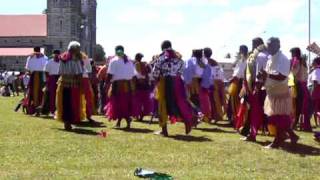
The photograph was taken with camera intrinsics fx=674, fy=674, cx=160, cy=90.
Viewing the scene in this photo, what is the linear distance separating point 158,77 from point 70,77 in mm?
1889

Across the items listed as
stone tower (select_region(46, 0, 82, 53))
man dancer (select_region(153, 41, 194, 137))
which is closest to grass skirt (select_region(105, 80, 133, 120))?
man dancer (select_region(153, 41, 194, 137))

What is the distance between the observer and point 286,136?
11.5m

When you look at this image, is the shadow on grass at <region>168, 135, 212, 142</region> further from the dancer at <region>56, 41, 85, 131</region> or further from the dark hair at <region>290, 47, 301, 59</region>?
the dark hair at <region>290, 47, 301, 59</region>

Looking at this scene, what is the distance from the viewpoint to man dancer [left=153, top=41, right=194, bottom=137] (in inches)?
514

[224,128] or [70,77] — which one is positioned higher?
[70,77]

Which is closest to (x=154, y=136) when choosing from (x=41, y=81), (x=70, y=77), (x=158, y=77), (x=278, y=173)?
(x=158, y=77)

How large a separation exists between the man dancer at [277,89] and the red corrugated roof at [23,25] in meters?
126

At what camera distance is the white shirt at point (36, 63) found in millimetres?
18625

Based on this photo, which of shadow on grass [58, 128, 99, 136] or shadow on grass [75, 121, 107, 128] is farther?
shadow on grass [75, 121, 107, 128]

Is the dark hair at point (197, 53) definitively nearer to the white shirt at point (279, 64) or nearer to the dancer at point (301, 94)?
the dancer at point (301, 94)

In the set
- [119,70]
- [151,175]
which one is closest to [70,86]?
[119,70]

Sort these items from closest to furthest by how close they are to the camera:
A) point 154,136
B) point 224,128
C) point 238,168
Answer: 1. point 238,168
2. point 154,136
3. point 224,128

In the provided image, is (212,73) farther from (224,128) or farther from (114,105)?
(114,105)

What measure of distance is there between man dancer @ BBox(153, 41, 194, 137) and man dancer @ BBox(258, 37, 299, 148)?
7.30 ft
